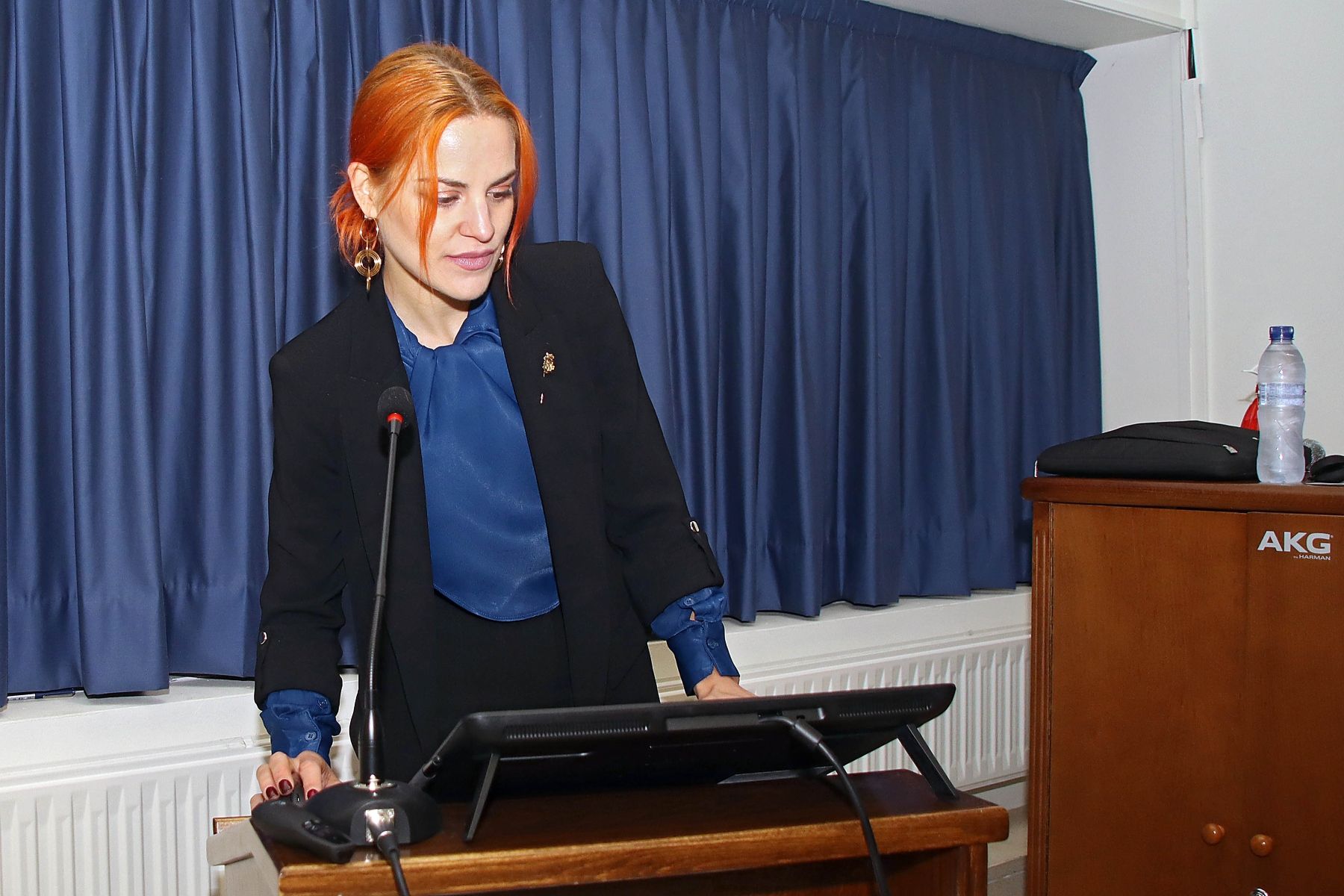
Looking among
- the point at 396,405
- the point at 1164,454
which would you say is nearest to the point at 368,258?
the point at 396,405

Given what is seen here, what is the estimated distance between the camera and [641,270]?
2.57m

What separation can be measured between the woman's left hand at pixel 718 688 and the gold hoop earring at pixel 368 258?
64 centimetres

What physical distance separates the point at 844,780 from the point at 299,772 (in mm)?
628

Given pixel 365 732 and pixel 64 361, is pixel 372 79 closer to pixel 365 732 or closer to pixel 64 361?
pixel 365 732

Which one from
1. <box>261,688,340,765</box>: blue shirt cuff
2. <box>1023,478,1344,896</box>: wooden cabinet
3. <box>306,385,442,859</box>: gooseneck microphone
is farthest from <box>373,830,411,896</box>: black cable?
<box>1023,478,1344,896</box>: wooden cabinet

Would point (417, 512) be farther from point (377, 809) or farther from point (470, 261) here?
point (377, 809)

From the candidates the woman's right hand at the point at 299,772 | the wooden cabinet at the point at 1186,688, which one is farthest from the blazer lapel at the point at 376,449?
the wooden cabinet at the point at 1186,688

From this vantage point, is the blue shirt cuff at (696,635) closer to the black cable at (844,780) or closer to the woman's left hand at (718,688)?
the woman's left hand at (718,688)

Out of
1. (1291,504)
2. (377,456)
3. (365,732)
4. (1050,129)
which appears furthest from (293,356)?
(1050,129)

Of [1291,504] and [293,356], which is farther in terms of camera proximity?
[1291,504]

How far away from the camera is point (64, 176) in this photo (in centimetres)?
199

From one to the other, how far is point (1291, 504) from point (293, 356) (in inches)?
59.6

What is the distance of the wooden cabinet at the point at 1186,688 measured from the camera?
6.02 feet

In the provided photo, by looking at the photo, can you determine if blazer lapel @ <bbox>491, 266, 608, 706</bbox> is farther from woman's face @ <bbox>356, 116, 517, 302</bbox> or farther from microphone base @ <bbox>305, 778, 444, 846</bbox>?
microphone base @ <bbox>305, 778, 444, 846</bbox>
